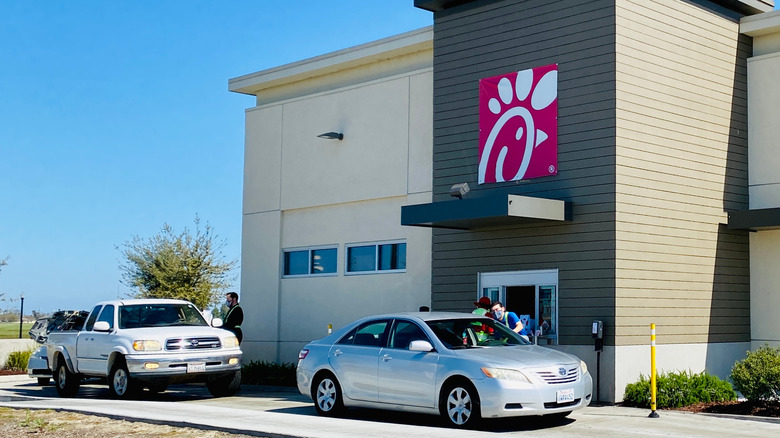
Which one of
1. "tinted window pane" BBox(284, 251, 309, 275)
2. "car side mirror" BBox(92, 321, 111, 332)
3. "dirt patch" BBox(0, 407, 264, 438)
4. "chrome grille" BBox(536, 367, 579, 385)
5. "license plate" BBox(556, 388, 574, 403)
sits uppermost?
"tinted window pane" BBox(284, 251, 309, 275)

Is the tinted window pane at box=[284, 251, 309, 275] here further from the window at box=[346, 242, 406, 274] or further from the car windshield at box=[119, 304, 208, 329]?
the car windshield at box=[119, 304, 208, 329]

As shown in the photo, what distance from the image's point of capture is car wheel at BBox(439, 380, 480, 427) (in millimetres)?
12148

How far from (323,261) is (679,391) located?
998 cm

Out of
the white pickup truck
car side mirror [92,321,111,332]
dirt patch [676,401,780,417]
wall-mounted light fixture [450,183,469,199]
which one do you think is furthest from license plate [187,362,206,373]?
dirt patch [676,401,780,417]

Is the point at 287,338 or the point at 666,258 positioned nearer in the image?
the point at 666,258

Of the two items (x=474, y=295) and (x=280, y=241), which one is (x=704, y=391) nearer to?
(x=474, y=295)

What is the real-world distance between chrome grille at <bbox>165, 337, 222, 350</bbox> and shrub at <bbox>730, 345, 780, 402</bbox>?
28.4ft

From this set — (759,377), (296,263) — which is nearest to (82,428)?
(759,377)

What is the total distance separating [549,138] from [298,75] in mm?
8522

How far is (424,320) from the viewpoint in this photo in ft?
43.8

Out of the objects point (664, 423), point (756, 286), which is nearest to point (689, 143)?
point (756, 286)

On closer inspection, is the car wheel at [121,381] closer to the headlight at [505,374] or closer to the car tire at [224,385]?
the car tire at [224,385]

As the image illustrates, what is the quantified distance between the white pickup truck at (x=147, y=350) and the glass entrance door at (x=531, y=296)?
4.74 m

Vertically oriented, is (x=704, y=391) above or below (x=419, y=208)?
below
